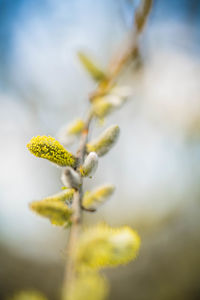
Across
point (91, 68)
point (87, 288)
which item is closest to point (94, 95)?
point (91, 68)

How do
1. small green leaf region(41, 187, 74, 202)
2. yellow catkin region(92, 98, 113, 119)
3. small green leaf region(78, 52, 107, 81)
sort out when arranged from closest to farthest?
small green leaf region(41, 187, 74, 202)
yellow catkin region(92, 98, 113, 119)
small green leaf region(78, 52, 107, 81)

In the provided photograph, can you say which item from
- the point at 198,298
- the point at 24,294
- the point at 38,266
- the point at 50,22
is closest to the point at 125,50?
the point at 24,294

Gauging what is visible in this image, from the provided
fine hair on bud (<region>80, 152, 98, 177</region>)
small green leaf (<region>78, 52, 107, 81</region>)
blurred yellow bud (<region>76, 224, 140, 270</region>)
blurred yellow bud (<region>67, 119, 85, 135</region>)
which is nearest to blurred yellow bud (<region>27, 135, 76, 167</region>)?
fine hair on bud (<region>80, 152, 98, 177</region>)

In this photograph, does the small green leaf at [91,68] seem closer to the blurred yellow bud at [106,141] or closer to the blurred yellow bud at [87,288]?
the blurred yellow bud at [106,141]

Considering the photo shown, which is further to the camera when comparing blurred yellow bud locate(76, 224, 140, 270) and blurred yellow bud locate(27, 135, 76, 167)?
blurred yellow bud locate(27, 135, 76, 167)

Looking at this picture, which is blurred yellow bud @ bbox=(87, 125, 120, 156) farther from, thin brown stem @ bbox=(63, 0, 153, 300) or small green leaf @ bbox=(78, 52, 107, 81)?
small green leaf @ bbox=(78, 52, 107, 81)

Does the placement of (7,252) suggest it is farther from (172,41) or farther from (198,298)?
(172,41)

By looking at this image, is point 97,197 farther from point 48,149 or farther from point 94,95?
point 94,95
